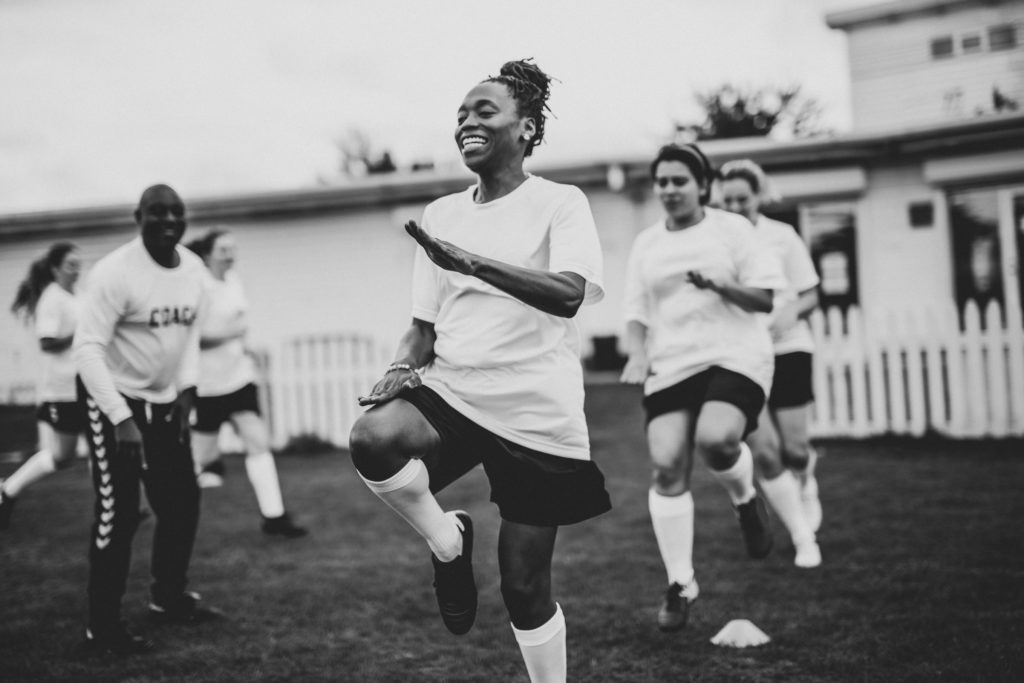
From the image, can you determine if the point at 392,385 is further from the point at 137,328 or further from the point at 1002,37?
the point at 1002,37

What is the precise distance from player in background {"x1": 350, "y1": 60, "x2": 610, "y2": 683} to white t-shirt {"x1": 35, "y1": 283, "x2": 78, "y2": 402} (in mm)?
5585

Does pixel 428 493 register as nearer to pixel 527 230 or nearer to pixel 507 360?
pixel 507 360

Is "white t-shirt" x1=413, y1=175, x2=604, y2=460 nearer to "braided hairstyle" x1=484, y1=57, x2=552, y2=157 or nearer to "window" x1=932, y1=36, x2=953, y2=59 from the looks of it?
"braided hairstyle" x1=484, y1=57, x2=552, y2=157

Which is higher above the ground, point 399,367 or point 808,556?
point 399,367

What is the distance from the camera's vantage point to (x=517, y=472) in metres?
2.70

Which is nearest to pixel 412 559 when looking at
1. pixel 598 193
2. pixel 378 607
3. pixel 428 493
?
pixel 378 607

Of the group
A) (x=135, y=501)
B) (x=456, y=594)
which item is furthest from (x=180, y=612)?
(x=456, y=594)

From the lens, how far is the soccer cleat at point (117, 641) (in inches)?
157

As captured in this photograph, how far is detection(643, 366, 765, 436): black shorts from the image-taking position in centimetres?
421

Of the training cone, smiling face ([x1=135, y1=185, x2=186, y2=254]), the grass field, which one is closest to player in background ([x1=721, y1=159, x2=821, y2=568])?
the grass field

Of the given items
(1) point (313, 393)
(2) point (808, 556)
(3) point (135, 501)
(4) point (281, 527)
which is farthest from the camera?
(1) point (313, 393)

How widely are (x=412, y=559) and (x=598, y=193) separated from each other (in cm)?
964

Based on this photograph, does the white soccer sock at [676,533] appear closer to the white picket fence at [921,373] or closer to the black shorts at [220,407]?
the black shorts at [220,407]

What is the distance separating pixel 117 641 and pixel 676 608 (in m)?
2.54
